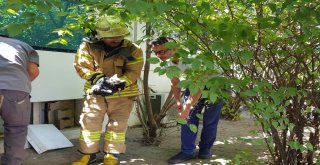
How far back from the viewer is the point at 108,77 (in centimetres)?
380

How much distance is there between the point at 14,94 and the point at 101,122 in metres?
1.09

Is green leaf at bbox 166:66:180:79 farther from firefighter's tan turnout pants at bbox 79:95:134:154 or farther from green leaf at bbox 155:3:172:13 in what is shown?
firefighter's tan turnout pants at bbox 79:95:134:154

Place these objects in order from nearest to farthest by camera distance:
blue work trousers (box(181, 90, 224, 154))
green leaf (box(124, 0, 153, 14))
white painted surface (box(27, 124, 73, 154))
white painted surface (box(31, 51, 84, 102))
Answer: green leaf (box(124, 0, 153, 14)) < blue work trousers (box(181, 90, 224, 154)) < white painted surface (box(27, 124, 73, 154)) < white painted surface (box(31, 51, 84, 102))

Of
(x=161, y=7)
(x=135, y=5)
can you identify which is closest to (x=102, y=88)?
(x=161, y=7)

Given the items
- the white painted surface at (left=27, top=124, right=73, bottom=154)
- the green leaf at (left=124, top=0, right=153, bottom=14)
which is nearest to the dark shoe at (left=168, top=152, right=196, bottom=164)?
the white painted surface at (left=27, top=124, right=73, bottom=154)

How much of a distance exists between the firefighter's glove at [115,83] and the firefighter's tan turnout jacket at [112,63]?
9 cm

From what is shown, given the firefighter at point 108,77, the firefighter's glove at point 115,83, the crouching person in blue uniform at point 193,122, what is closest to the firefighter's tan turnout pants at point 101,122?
the firefighter at point 108,77

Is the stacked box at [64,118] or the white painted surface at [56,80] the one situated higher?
the white painted surface at [56,80]

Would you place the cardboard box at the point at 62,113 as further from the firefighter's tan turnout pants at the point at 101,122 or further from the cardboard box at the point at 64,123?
the firefighter's tan turnout pants at the point at 101,122

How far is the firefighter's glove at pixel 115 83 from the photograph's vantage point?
3658 mm

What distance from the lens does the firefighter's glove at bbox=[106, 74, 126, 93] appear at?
3.66m

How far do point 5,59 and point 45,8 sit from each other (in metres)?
1.56

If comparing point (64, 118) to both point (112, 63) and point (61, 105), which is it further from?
point (112, 63)

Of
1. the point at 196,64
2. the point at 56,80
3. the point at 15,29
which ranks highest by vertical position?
the point at 15,29
